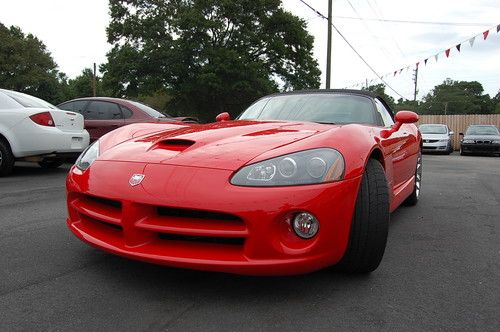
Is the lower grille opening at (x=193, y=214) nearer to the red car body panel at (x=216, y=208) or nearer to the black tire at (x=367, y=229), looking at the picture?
the red car body panel at (x=216, y=208)

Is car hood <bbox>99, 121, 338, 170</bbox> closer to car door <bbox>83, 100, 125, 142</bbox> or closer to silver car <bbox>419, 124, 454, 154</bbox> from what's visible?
car door <bbox>83, 100, 125, 142</bbox>

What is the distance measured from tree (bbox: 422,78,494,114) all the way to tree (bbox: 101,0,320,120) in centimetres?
5041

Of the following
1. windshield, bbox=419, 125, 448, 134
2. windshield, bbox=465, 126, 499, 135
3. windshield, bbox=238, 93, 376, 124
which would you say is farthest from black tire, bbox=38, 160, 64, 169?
windshield, bbox=465, 126, 499, 135

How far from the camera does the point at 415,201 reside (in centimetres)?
506

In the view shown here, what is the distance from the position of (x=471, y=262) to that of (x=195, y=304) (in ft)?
6.16

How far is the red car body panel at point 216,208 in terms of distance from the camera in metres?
2.16

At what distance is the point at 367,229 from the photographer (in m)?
2.44

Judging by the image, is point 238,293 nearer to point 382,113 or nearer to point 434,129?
point 382,113

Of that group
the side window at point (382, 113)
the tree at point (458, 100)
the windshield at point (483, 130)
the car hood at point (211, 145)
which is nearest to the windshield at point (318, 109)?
the side window at point (382, 113)

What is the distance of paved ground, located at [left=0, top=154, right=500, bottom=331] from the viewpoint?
80.4 inches

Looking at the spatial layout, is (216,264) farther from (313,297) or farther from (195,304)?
(313,297)

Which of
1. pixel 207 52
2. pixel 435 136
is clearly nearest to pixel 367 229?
pixel 435 136

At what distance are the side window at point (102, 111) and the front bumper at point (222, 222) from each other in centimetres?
644

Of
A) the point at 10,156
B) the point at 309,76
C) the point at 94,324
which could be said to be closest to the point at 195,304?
the point at 94,324
